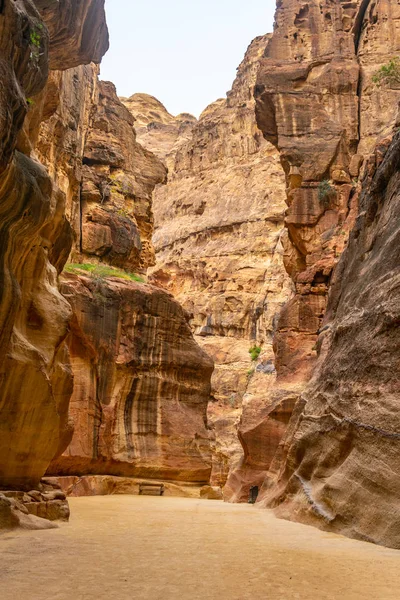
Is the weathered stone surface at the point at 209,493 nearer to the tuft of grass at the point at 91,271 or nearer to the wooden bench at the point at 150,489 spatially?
the wooden bench at the point at 150,489

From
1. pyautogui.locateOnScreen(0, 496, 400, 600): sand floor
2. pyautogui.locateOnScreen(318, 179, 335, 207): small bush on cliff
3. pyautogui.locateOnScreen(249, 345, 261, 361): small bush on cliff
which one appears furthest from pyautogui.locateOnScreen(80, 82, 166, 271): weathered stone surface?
pyautogui.locateOnScreen(249, 345, 261, 361): small bush on cliff

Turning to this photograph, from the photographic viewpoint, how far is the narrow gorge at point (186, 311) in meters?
10.1

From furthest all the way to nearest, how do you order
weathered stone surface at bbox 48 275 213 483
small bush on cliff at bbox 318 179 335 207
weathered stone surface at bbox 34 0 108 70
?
small bush on cliff at bbox 318 179 335 207 < weathered stone surface at bbox 48 275 213 483 < weathered stone surface at bbox 34 0 108 70

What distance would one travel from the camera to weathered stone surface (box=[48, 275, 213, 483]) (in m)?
21.9

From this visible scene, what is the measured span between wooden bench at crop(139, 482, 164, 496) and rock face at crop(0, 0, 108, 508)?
8982mm

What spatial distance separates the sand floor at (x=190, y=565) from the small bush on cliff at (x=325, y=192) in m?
23.6

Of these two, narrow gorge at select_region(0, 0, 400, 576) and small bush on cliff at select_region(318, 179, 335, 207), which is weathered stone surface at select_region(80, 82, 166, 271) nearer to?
narrow gorge at select_region(0, 0, 400, 576)

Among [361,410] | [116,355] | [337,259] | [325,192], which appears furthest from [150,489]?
[325,192]

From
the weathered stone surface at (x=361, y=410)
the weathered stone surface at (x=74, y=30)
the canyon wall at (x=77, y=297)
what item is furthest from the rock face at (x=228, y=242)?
the weathered stone surface at (x=74, y=30)

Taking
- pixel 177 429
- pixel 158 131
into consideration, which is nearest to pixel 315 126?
pixel 177 429

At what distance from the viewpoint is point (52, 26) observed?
11.4 m

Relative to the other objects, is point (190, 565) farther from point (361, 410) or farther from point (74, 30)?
point (74, 30)

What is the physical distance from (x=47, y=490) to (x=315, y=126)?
26.8 meters

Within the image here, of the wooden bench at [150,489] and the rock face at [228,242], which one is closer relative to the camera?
the wooden bench at [150,489]
